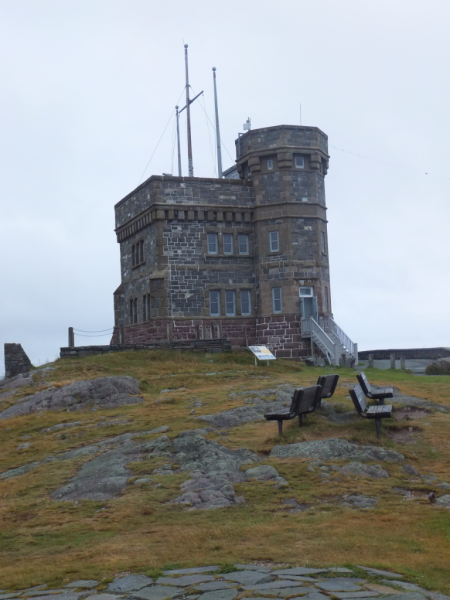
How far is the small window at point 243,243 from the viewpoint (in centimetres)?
3875

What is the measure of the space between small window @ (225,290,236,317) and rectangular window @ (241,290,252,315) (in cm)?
44

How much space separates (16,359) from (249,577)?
24073mm

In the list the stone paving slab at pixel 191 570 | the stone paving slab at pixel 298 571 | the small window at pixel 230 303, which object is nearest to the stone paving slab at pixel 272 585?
the stone paving slab at pixel 298 571

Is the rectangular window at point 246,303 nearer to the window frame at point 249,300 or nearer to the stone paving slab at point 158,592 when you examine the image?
the window frame at point 249,300

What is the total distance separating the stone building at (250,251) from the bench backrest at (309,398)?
68.8 feet

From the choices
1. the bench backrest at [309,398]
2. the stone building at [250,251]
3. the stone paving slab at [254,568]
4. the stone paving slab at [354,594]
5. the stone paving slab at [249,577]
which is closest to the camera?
the stone paving slab at [354,594]

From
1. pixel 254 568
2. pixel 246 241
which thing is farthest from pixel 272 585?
pixel 246 241

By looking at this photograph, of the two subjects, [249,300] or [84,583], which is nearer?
[84,583]

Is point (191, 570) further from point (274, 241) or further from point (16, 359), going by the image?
point (274, 241)

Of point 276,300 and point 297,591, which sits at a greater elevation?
point 276,300

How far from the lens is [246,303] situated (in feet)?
126

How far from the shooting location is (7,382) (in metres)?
26.4

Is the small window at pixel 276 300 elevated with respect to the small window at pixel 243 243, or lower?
lower

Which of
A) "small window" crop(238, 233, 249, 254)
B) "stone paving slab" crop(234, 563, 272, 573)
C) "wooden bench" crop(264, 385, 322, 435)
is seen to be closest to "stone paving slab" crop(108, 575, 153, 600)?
"stone paving slab" crop(234, 563, 272, 573)
